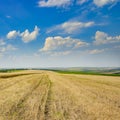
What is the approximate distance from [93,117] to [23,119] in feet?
11.4

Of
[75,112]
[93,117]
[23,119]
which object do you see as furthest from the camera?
[75,112]

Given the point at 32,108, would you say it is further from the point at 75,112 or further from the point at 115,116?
the point at 115,116

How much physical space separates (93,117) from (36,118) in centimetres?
286

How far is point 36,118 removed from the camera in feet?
36.2

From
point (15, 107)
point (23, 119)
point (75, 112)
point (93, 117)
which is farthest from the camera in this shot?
point (15, 107)

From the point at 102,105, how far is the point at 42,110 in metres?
4.32

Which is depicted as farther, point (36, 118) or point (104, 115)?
point (104, 115)

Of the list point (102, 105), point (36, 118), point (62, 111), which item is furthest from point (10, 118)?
point (102, 105)

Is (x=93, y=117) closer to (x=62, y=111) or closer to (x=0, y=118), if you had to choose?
(x=62, y=111)

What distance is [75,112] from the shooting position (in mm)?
12680

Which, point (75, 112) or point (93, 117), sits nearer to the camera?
point (93, 117)

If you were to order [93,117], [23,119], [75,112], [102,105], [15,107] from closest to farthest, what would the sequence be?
[23,119]
[93,117]
[75,112]
[15,107]
[102,105]

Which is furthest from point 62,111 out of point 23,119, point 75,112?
point 23,119

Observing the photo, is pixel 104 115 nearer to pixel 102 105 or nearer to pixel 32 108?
pixel 102 105
